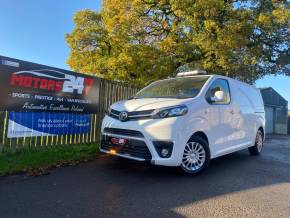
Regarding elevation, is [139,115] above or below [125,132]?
above

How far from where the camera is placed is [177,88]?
648 cm

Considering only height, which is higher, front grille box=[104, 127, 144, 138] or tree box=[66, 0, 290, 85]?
tree box=[66, 0, 290, 85]

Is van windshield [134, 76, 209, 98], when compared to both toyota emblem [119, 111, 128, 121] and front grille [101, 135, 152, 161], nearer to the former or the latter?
toyota emblem [119, 111, 128, 121]

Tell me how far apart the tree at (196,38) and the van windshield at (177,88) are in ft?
22.2

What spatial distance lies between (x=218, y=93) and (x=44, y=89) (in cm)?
409

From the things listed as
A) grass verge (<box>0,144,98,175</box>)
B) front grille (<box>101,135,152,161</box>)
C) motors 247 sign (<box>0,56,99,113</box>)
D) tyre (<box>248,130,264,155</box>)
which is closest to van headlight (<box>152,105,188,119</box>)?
front grille (<box>101,135,152,161</box>)

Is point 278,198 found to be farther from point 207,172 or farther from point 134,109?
point 134,109

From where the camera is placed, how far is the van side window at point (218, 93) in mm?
6066

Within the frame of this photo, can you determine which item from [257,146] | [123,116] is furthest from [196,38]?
[123,116]

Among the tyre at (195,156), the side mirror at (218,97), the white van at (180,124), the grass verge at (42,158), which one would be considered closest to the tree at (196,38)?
the white van at (180,124)

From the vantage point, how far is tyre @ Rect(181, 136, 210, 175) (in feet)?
18.0

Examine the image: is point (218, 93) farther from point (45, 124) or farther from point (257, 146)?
point (45, 124)

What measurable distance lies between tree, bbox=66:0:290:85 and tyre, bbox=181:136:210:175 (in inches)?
327

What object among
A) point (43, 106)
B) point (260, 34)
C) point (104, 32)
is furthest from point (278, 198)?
point (104, 32)
